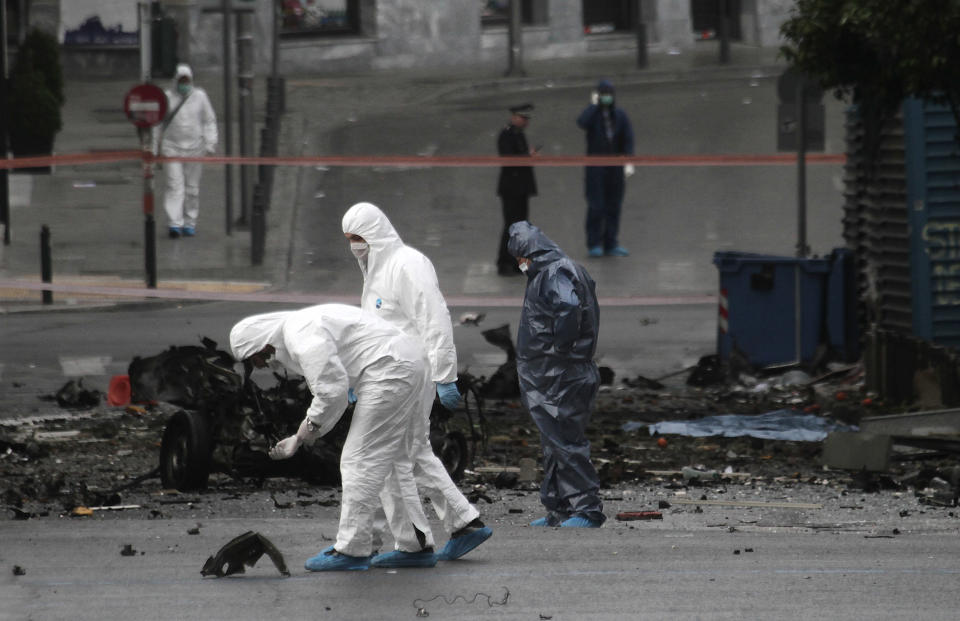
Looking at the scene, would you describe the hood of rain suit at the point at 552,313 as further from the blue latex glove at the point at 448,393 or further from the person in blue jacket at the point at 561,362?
the blue latex glove at the point at 448,393

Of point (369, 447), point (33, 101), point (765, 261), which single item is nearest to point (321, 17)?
point (33, 101)

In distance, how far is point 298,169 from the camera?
2609 centimetres

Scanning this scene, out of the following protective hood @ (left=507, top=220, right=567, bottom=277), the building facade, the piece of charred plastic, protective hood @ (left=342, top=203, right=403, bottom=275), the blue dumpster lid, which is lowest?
the piece of charred plastic

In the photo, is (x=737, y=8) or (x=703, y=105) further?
(x=737, y=8)

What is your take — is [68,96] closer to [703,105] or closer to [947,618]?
[703,105]

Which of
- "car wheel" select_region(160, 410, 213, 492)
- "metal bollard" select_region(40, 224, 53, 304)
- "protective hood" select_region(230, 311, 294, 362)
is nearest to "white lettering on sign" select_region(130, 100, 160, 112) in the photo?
"metal bollard" select_region(40, 224, 53, 304)

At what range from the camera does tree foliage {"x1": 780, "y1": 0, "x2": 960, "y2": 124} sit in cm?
1132

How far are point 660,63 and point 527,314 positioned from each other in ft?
85.2

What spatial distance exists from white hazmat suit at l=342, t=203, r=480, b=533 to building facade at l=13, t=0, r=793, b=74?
23.1m

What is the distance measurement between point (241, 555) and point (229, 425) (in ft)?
7.72

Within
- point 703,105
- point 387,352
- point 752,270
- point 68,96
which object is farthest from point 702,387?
point 68,96

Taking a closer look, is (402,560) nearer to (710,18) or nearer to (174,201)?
(174,201)

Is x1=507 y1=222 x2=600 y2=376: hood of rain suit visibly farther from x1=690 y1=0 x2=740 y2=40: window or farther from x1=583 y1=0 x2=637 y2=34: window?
x1=690 y1=0 x2=740 y2=40: window

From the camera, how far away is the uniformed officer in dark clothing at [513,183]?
20.0 m
